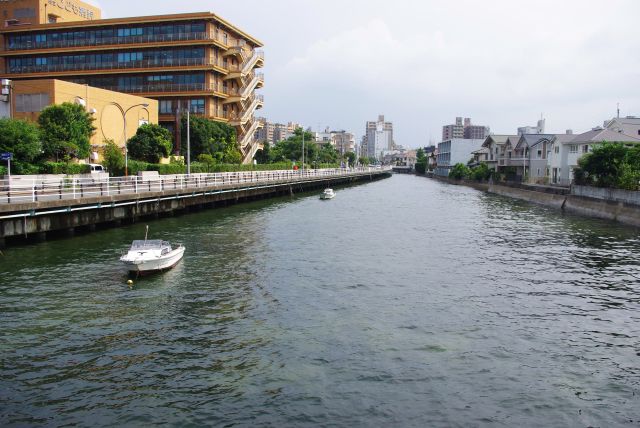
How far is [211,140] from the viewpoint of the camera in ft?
287

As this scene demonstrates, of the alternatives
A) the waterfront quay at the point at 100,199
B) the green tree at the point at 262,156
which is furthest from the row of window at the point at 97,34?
the green tree at the point at 262,156

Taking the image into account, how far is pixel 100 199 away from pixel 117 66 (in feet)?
231

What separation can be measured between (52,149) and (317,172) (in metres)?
70.1

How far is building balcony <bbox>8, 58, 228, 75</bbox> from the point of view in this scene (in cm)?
9824

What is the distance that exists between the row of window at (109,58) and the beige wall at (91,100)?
2235 centimetres

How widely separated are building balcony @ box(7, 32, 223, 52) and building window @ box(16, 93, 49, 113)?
34.7m

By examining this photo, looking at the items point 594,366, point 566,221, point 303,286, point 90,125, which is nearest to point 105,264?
point 303,286

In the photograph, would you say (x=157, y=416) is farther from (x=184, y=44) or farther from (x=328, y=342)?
(x=184, y=44)

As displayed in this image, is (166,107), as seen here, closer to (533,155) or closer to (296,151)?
(296,151)

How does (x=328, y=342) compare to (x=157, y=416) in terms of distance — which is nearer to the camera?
(x=157, y=416)

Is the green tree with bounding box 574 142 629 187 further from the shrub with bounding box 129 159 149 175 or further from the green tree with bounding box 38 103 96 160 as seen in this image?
the green tree with bounding box 38 103 96 160

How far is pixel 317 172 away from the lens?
4751 inches

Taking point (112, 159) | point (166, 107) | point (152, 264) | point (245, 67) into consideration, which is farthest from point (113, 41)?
point (152, 264)

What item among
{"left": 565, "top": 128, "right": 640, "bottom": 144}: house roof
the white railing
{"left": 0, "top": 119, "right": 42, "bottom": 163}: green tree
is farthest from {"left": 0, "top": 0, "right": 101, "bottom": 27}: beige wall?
{"left": 565, "top": 128, "right": 640, "bottom": 144}: house roof
